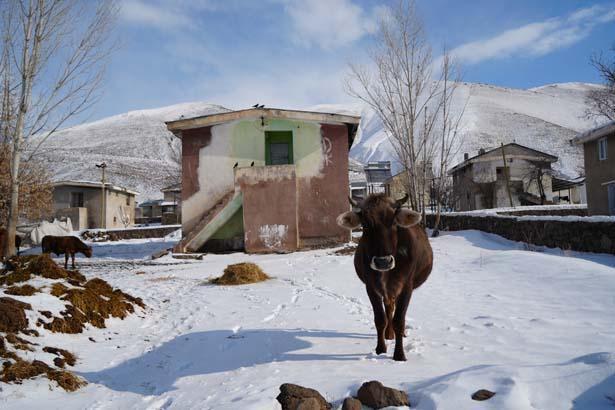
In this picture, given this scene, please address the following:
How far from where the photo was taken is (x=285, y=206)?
609 inches

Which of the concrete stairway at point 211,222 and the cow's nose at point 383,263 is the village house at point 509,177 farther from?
the cow's nose at point 383,263

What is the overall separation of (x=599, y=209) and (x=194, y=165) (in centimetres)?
2088

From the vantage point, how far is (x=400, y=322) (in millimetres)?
4094

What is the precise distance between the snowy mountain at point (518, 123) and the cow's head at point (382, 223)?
250 feet

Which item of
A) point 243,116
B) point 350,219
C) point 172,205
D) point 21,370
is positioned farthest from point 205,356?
point 172,205

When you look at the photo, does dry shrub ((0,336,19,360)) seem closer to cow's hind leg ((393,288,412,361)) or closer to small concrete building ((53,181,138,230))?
cow's hind leg ((393,288,412,361))

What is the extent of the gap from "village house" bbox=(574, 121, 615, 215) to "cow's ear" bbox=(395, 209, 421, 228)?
19.9 m

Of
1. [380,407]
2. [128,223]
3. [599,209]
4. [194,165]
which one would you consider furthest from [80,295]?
[128,223]

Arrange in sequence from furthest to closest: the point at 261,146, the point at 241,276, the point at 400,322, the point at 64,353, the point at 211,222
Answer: the point at 261,146, the point at 211,222, the point at 241,276, the point at 64,353, the point at 400,322

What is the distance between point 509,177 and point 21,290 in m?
45.4

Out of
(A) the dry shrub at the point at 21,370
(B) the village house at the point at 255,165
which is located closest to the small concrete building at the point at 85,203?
(B) the village house at the point at 255,165

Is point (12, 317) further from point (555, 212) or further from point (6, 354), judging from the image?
point (555, 212)

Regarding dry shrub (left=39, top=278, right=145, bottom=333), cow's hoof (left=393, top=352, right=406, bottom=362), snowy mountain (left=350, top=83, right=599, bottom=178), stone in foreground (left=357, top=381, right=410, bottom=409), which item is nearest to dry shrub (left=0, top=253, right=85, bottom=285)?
dry shrub (left=39, top=278, right=145, bottom=333)

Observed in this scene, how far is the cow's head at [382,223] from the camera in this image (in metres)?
3.68
